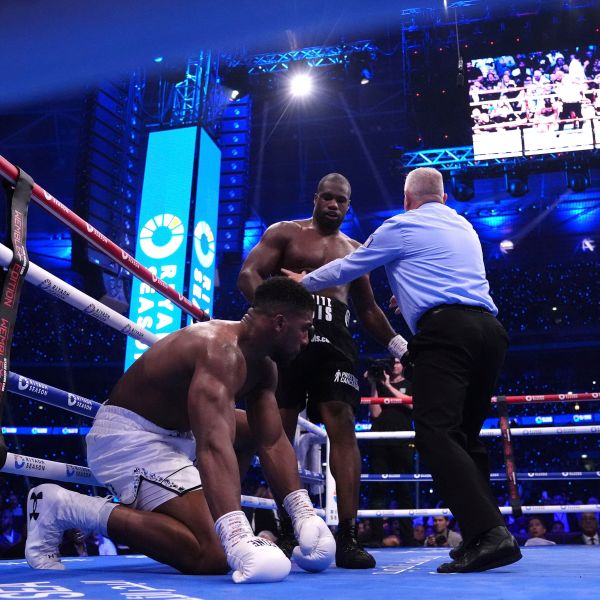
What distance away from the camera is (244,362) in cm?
162

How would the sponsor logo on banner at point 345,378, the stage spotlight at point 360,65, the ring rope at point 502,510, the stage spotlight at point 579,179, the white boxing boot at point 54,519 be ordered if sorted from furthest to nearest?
the stage spotlight at point 360,65 < the stage spotlight at point 579,179 < the ring rope at point 502,510 < the sponsor logo on banner at point 345,378 < the white boxing boot at point 54,519

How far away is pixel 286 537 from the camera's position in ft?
6.77

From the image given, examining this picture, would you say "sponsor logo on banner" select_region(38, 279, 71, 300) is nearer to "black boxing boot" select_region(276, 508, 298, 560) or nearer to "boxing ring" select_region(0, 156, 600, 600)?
"boxing ring" select_region(0, 156, 600, 600)

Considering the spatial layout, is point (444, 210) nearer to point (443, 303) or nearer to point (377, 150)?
point (443, 303)

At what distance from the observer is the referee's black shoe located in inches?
60.7

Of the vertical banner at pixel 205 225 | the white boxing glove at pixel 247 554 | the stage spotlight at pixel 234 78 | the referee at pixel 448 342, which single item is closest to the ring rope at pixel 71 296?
the referee at pixel 448 342

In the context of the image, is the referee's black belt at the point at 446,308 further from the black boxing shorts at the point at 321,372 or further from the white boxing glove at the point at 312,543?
the white boxing glove at the point at 312,543

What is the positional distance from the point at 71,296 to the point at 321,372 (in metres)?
0.76

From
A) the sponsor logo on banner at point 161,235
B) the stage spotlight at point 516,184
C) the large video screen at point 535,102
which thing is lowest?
the sponsor logo on banner at point 161,235

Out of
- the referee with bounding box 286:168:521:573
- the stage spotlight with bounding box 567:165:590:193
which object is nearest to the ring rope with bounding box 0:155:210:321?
the referee with bounding box 286:168:521:573

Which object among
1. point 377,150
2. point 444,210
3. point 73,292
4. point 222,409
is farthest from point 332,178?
point 377,150

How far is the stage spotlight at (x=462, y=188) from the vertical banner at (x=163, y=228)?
3.32 meters

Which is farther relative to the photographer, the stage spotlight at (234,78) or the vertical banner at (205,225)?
the stage spotlight at (234,78)

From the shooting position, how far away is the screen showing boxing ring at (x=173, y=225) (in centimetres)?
733
